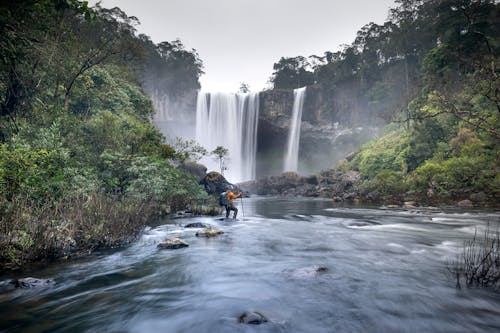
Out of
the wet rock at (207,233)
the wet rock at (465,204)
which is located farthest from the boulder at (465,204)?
the wet rock at (207,233)

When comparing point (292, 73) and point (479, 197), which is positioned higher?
point (292, 73)

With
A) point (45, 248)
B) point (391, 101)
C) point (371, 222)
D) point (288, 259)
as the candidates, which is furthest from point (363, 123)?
point (45, 248)

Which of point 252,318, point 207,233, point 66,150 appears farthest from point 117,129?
point 252,318

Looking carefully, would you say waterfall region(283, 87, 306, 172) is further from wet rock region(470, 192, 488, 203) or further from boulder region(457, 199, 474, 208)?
wet rock region(470, 192, 488, 203)

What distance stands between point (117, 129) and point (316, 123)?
46.2 m

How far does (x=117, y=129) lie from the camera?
16.7 meters

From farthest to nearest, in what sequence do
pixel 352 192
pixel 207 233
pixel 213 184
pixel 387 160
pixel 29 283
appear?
pixel 387 160
pixel 213 184
pixel 352 192
pixel 207 233
pixel 29 283

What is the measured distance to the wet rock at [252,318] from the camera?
4289 millimetres

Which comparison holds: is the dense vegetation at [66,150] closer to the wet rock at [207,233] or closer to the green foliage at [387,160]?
the wet rock at [207,233]

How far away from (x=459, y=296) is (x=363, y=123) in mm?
50746

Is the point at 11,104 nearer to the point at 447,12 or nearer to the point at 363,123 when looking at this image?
the point at 447,12

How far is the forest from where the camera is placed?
717 cm

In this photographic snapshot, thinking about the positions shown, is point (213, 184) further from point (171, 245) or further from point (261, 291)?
point (261, 291)

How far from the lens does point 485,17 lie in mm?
26922
